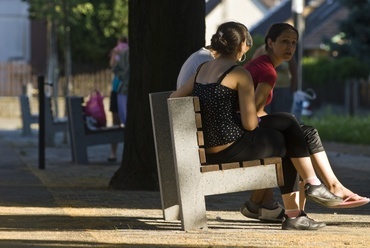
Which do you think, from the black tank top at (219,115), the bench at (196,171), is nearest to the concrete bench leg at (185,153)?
the bench at (196,171)

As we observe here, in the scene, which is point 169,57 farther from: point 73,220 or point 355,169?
point 355,169

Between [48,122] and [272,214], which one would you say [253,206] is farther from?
[48,122]

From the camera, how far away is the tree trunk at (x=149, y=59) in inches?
479

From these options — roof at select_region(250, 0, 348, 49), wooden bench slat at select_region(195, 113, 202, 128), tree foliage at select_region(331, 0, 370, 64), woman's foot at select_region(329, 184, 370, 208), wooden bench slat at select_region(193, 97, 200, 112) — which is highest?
roof at select_region(250, 0, 348, 49)

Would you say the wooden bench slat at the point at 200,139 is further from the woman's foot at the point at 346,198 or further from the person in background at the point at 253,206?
the woman's foot at the point at 346,198

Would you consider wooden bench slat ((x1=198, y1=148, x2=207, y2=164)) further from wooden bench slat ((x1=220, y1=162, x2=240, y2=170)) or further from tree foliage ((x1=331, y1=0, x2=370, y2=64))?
tree foliage ((x1=331, y1=0, x2=370, y2=64))

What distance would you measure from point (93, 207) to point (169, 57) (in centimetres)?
210

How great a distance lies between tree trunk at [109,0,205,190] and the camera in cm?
1217

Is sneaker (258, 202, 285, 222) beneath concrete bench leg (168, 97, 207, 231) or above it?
beneath

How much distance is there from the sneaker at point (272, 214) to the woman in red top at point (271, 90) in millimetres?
113

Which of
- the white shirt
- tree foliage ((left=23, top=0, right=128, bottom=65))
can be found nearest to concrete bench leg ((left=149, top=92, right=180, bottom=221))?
the white shirt

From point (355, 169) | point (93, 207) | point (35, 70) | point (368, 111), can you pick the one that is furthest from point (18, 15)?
point (93, 207)

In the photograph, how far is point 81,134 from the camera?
16.4 m

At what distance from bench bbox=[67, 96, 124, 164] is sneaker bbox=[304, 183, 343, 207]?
298 inches
